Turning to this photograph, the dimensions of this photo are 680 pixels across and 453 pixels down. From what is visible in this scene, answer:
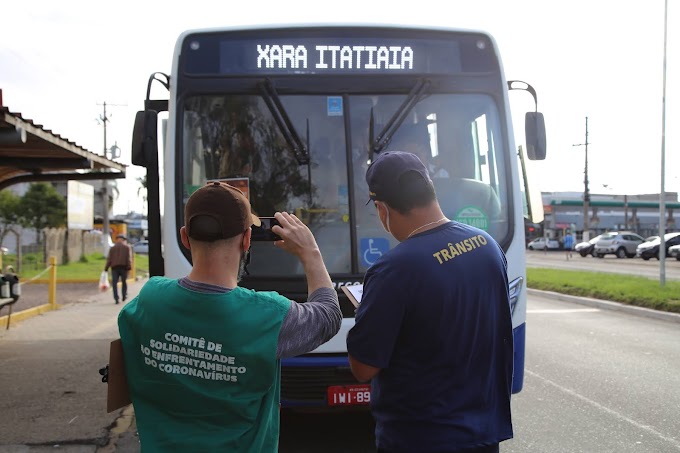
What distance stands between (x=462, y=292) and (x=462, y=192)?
3077mm

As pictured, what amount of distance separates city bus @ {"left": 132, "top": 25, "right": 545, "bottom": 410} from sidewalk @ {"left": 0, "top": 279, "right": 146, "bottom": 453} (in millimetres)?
1581

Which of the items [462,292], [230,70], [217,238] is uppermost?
[230,70]

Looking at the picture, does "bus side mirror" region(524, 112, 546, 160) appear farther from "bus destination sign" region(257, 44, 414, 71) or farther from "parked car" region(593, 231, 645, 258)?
"parked car" region(593, 231, 645, 258)

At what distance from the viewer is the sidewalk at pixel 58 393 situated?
529cm

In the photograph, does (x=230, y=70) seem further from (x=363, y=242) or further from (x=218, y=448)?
(x=218, y=448)

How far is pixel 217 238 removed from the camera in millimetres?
2006

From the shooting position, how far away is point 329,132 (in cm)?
505

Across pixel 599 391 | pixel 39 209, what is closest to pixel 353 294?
pixel 599 391

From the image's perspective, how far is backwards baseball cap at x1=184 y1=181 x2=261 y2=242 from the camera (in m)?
1.99

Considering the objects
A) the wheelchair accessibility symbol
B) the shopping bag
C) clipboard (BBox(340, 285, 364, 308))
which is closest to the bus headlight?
the wheelchair accessibility symbol

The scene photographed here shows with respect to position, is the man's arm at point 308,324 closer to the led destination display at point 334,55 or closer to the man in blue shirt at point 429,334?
the man in blue shirt at point 429,334

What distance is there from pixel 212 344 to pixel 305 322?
0.30m

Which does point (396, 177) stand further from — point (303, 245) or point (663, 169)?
point (663, 169)

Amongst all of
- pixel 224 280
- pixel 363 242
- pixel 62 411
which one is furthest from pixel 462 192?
pixel 62 411
